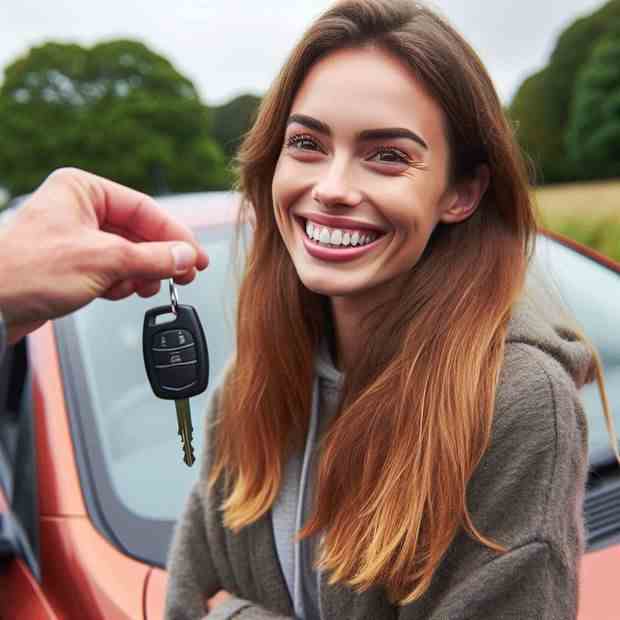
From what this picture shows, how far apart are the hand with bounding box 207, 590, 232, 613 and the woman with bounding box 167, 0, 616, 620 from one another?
0.16ft

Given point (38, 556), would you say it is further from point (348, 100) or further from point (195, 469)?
point (348, 100)

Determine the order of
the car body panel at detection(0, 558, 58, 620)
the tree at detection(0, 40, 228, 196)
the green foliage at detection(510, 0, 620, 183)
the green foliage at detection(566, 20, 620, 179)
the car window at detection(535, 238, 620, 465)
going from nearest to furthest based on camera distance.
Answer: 1. the car body panel at detection(0, 558, 58, 620)
2. the car window at detection(535, 238, 620, 465)
3. the green foliage at detection(566, 20, 620, 179)
4. the tree at detection(0, 40, 228, 196)
5. the green foliage at detection(510, 0, 620, 183)

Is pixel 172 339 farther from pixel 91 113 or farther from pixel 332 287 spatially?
pixel 91 113

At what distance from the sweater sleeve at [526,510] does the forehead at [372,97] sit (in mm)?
461

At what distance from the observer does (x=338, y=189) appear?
1.34 m

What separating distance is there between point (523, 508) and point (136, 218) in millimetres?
827

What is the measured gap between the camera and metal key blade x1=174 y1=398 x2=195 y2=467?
1.27 m

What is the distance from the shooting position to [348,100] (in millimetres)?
1345

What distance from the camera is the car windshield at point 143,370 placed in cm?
192

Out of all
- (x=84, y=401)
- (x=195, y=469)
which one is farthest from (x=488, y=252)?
(x=84, y=401)

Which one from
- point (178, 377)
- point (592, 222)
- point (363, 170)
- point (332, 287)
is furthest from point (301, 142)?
point (592, 222)

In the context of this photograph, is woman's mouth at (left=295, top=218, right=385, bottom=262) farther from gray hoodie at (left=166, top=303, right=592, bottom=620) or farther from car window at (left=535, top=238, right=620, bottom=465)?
car window at (left=535, top=238, right=620, bottom=465)

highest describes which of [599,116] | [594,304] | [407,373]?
[407,373]

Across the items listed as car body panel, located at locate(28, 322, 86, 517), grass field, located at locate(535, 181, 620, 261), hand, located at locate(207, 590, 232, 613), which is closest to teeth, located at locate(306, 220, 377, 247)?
hand, located at locate(207, 590, 232, 613)
